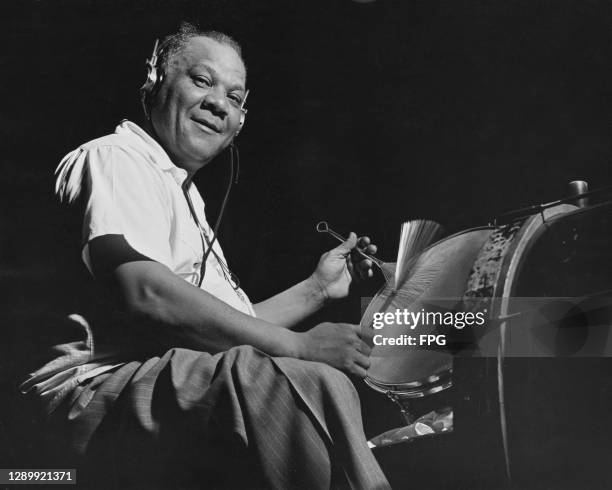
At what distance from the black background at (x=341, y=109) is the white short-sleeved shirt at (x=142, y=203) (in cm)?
14

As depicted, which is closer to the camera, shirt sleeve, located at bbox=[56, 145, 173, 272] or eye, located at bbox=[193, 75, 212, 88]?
shirt sleeve, located at bbox=[56, 145, 173, 272]

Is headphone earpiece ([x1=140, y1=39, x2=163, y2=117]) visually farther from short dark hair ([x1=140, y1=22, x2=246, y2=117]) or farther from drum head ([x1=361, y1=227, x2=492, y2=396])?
drum head ([x1=361, y1=227, x2=492, y2=396])

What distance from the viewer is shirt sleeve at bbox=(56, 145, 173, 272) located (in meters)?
2.90

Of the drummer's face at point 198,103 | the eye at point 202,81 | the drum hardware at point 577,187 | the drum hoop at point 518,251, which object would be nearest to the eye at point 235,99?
the drummer's face at point 198,103

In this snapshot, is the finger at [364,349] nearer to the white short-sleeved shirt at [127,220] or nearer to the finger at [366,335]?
the finger at [366,335]

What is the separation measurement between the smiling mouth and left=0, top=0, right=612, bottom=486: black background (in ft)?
0.60

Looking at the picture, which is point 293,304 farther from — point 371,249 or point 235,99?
point 235,99

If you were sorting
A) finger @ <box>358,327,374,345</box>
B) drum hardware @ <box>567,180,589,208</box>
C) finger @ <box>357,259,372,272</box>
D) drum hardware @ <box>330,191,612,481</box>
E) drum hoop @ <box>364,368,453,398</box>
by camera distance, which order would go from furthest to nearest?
finger @ <box>357,259,372,272</box> → drum hardware @ <box>567,180,589,208</box> → finger @ <box>358,327,374,345</box> → drum hoop @ <box>364,368,453,398</box> → drum hardware @ <box>330,191,612,481</box>

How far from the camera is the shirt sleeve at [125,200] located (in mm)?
2896

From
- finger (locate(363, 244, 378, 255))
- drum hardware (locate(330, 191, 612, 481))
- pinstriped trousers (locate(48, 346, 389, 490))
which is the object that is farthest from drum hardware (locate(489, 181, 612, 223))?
pinstriped trousers (locate(48, 346, 389, 490))

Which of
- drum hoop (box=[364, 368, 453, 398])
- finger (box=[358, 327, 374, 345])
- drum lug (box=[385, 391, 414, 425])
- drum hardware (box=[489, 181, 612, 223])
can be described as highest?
drum hardware (box=[489, 181, 612, 223])

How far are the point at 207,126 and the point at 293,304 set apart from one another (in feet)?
2.82

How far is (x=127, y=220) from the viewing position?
2.90m
